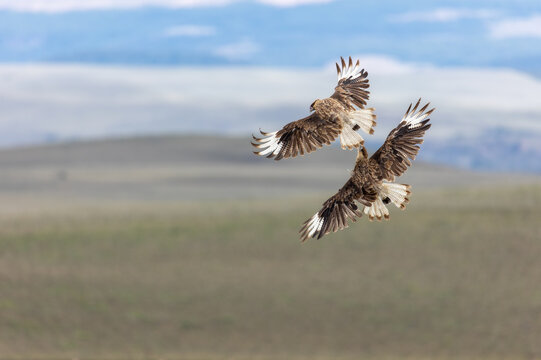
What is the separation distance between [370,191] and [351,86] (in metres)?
1.01

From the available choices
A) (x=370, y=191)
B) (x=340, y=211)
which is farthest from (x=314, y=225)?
(x=370, y=191)

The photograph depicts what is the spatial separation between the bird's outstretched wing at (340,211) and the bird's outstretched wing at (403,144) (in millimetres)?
229

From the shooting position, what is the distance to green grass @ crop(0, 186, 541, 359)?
106 feet

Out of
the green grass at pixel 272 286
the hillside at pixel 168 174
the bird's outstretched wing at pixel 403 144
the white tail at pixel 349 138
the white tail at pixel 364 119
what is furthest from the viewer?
the hillside at pixel 168 174

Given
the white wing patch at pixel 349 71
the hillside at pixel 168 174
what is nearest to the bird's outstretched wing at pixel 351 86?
the white wing patch at pixel 349 71

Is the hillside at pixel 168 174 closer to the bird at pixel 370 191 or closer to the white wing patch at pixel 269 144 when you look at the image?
the bird at pixel 370 191

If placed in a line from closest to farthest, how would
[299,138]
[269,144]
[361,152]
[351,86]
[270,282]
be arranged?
[361,152]
[269,144]
[299,138]
[351,86]
[270,282]

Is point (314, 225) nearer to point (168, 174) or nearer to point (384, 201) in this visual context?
point (384, 201)

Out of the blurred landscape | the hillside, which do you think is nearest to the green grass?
the blurred landscape

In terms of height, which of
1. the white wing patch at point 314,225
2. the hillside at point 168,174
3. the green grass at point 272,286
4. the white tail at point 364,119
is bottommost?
the white wing patch at point 314,225

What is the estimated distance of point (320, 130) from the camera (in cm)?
460

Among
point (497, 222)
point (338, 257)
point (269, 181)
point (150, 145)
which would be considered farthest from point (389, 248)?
point (150, 145)

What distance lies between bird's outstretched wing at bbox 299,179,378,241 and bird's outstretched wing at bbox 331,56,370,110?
0.48 m

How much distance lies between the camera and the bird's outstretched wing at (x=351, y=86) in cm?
501
